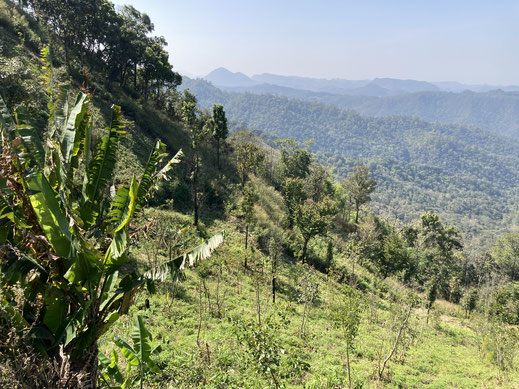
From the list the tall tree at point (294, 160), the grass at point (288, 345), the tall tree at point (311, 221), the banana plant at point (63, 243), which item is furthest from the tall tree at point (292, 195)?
the banana plant at point (63, 243)

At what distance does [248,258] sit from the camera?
1753 centimetres

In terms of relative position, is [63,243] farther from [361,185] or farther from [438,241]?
[361,185]

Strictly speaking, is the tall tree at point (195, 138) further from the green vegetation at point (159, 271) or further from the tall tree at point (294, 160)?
the tall tree at point (294, 160)

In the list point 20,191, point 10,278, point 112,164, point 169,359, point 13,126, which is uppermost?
point 13,126

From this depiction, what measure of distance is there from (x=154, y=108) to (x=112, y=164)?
33095 millimetres

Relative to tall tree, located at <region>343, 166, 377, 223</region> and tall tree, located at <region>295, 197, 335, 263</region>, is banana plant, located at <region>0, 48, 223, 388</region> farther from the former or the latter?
tall tree, located at <region>343, 166, 377, 223</region>

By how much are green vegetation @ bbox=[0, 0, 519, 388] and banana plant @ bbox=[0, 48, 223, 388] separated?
0.07 ft

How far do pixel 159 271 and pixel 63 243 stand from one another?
44.8 inches

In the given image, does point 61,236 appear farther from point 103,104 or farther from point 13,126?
point 103,104

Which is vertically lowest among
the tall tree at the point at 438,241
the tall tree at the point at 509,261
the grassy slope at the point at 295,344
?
the tall tree at the point at 509,261

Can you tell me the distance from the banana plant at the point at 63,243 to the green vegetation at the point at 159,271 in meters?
0.02

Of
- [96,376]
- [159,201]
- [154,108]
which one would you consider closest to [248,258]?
[159,201]

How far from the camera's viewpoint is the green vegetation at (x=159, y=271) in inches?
124

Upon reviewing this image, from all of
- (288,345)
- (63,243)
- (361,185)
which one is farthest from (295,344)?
(361,185)
